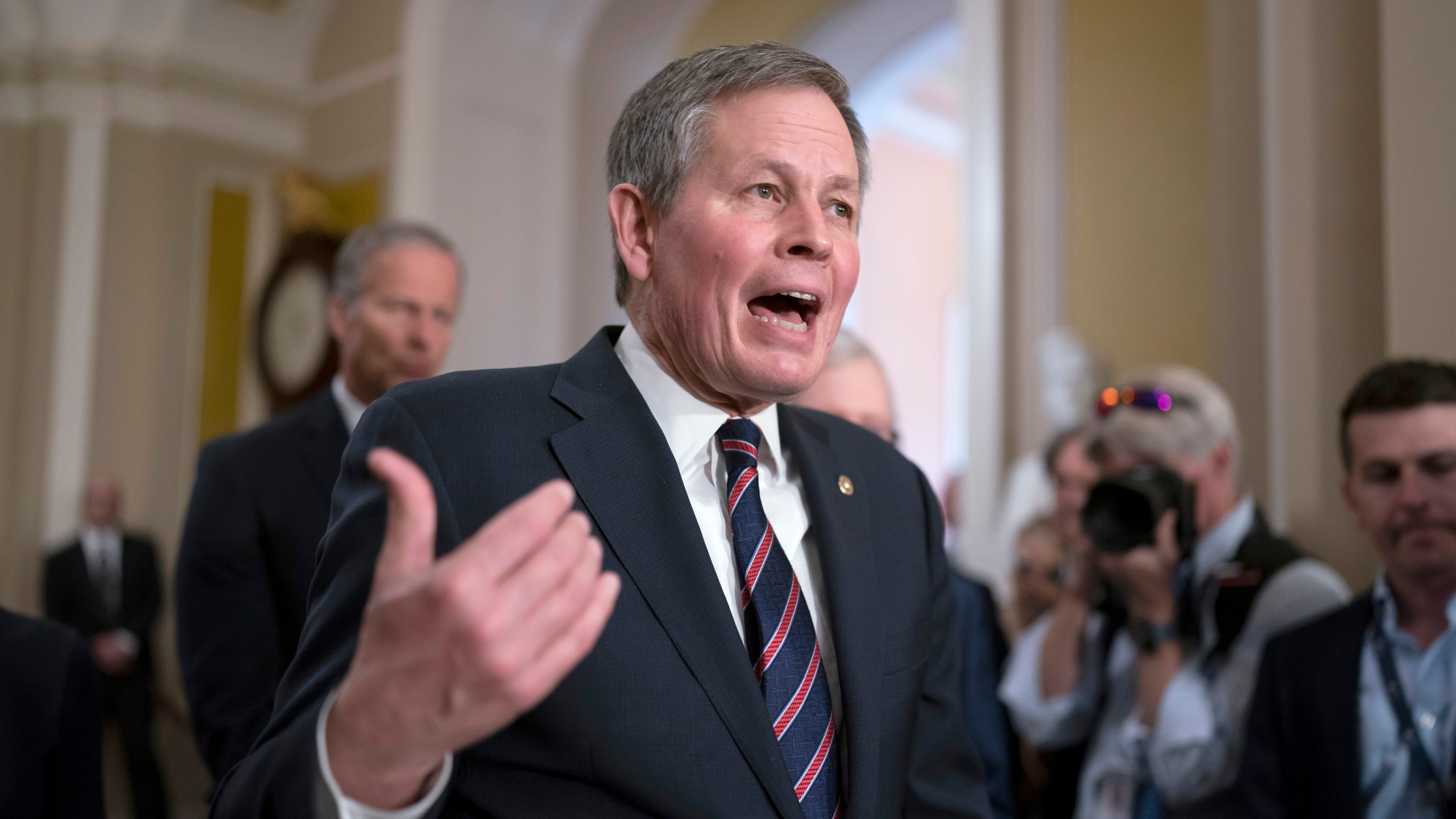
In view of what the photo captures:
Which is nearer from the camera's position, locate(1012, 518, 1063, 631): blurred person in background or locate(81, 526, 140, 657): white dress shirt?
locate(1012, 518, 1063, 631): blurred person in background

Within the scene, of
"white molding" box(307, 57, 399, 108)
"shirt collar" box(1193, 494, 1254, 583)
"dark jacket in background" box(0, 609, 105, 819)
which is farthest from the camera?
"white molding" box(307, 57, 399, 108)

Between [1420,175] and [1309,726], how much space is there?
1157mm

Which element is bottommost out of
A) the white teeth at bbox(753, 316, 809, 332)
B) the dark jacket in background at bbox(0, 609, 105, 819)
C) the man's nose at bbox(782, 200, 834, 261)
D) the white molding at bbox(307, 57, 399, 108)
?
the dark jacket in background at bbox(0, 609, 105, 819)

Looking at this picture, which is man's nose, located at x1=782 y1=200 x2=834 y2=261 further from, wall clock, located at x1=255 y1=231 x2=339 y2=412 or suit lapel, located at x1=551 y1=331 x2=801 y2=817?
wall clock, located at x1=255 y1=231 x2=339 y2=412

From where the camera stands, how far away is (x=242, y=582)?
1875 millimetres

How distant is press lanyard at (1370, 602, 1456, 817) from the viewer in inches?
70.0

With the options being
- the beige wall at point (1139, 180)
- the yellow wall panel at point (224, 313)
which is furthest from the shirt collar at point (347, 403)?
the yellow wall panel at point (224, 313)

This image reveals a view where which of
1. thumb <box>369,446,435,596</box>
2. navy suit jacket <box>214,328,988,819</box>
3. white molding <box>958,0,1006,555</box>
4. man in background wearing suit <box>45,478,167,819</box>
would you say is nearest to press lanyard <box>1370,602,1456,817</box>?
navy suit jacket <box>214,328,988,819</box>

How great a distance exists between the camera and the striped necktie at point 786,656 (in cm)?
116

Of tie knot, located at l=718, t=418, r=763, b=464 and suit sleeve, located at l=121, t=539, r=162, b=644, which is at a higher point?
tie knot, located at l=718, t=418, r=763, b=464

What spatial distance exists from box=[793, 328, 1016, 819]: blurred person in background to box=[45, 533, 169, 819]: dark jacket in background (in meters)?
4.82

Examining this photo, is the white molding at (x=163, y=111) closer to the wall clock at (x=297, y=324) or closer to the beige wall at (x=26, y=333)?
the beige wall at (x=26, y=333)

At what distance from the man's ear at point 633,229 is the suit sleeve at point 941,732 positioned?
486 mm

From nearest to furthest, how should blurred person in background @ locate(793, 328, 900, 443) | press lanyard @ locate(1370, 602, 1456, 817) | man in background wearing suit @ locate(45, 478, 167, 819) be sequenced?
press lanyard @ locate(1370, 602, 1456, 817) → blurred person in background @ locate(793, 328, 900, 443) → man in background wearing suit @ locate(45, 478, 167, 819)
